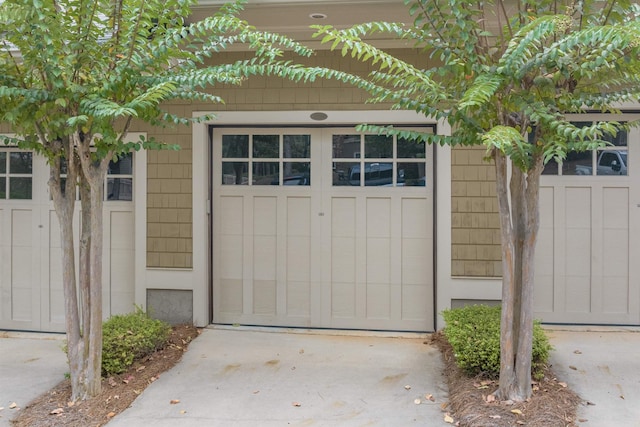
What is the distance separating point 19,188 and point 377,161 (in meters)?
4.16

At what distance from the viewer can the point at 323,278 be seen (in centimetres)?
573

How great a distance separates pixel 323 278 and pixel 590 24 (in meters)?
3.50

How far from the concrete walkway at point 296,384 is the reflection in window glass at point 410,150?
6.41ft

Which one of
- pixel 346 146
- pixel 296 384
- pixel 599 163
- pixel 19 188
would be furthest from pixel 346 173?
pixel 19 188

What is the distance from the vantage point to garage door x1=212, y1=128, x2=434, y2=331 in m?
5.64

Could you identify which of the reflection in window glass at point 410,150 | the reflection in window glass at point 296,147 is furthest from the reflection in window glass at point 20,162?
the reflection in window glass at point 410,150

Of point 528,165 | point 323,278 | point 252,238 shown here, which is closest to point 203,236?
point 252,238

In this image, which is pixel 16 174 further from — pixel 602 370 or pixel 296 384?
pixel 602 370

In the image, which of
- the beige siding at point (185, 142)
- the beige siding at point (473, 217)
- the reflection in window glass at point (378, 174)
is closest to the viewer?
the beige siding at point (473, 217)

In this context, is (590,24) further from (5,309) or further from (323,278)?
(5,309)

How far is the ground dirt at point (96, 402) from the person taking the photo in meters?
3.65

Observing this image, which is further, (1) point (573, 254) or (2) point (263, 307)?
(2) point (263, 307)

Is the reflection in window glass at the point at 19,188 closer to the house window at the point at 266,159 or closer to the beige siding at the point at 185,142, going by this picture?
the beige siding at the point at 185,142

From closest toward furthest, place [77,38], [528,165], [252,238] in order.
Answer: [528,165]
[77,38]
[252,238]
